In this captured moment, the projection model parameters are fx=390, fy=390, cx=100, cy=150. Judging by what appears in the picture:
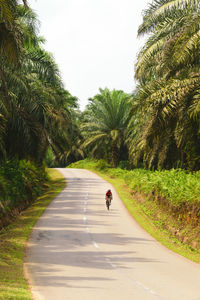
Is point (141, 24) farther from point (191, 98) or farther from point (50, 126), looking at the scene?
point (50, 126)

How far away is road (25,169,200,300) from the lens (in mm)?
8500

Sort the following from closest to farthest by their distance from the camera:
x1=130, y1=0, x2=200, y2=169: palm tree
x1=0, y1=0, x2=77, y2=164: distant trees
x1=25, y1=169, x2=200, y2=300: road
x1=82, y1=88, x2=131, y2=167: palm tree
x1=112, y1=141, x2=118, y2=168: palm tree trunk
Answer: x1=25, y1=169, x2=200, y2=300: road, x1=0, y1=0, x2=77, y2=164: distant trees, x1=130, y1=0, x2=200, y2=169: palm tree, x1=82, y1=88, x2=131, y2=167: palm tree, x1=112, y1=141, x2=118, y2=168: palm tree trunk

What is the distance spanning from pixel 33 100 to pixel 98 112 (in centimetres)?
2409

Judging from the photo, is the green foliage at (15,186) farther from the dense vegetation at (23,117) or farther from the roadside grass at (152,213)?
the roadside grass at (152,213)

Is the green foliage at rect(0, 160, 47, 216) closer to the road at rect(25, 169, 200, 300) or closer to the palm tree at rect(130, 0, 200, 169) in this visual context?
the road at rect(25, 169, 200, 300)

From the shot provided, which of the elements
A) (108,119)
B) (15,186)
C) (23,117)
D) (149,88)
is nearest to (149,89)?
(149,88)

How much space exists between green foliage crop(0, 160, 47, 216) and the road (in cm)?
202

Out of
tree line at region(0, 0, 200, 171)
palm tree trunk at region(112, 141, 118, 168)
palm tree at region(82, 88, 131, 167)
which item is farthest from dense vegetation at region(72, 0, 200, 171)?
palm tree trunk at region(112, 141, 118, 168)

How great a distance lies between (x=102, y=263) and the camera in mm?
11539

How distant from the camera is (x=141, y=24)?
23250 mm

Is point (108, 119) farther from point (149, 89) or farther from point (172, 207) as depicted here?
point (172, 207)

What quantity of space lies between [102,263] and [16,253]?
9.55 feet

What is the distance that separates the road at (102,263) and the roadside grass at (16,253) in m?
0.27

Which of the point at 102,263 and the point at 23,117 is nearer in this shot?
the point at 102,263
